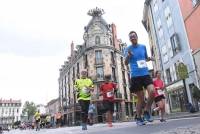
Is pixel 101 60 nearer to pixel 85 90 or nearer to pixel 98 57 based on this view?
pixel 98 57

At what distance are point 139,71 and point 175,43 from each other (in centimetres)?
2271

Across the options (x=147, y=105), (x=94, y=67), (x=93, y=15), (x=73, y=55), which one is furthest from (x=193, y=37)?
(x=73, y=55)

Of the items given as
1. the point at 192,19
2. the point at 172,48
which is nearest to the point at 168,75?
the point at 172,48

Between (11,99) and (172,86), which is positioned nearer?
(172,86)

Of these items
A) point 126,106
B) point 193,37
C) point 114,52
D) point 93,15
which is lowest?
point 126,106

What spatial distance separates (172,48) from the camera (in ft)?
96.8

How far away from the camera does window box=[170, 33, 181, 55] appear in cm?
2777

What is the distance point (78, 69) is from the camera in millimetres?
53000

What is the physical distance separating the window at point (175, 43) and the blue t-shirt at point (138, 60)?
71.3ft

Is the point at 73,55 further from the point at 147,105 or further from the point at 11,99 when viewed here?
the point at 11,99

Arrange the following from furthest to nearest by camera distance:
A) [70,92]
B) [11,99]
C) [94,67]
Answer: [11,99], [70,92], [94,67]

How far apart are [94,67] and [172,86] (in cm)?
1962

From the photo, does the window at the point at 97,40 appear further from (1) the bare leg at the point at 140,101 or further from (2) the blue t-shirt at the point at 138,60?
(1) the bare leg at the point at 140,101

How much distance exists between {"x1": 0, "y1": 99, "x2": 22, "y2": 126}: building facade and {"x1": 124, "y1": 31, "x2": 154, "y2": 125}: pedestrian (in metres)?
134
